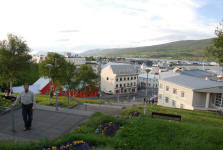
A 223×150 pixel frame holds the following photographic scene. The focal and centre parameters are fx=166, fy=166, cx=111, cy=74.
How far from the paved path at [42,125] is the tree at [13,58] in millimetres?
14671

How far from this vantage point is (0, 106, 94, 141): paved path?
6.96 m

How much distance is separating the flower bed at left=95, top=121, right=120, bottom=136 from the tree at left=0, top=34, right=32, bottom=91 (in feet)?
64.6

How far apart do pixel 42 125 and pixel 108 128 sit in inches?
132

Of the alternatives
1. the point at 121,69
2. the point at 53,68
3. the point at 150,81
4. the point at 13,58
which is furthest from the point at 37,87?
the point at 150,81

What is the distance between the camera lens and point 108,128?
294 inches

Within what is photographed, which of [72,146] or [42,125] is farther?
[42,125]

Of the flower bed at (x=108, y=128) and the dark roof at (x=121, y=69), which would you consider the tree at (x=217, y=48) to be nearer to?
the flower bed at (x=108, y=128)

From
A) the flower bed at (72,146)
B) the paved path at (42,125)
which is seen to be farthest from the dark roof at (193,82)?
the flower bed at (72,146)

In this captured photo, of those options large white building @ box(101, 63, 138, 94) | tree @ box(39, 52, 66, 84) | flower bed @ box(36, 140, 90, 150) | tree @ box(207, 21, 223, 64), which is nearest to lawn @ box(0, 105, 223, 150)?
flower bed @ box(36, 140, 90, 150)

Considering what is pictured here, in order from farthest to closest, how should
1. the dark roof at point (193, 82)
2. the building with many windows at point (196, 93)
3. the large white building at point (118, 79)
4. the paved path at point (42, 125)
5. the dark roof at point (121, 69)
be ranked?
the dark roof at point (121, 69), the large white building at point (118, 79), the dark roof at point (193, 82), the building with many windows at point (196, 93), the paved path at point (42, 125)

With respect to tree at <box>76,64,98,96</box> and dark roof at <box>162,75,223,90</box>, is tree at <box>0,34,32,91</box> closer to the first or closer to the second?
tree at <box>76,64,98,96</box>

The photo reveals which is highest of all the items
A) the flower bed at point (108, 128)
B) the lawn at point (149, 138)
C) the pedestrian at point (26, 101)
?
the pedestrian at point (26, 101)

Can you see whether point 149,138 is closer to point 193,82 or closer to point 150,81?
point 193,82

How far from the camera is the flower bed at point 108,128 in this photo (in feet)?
23.6
